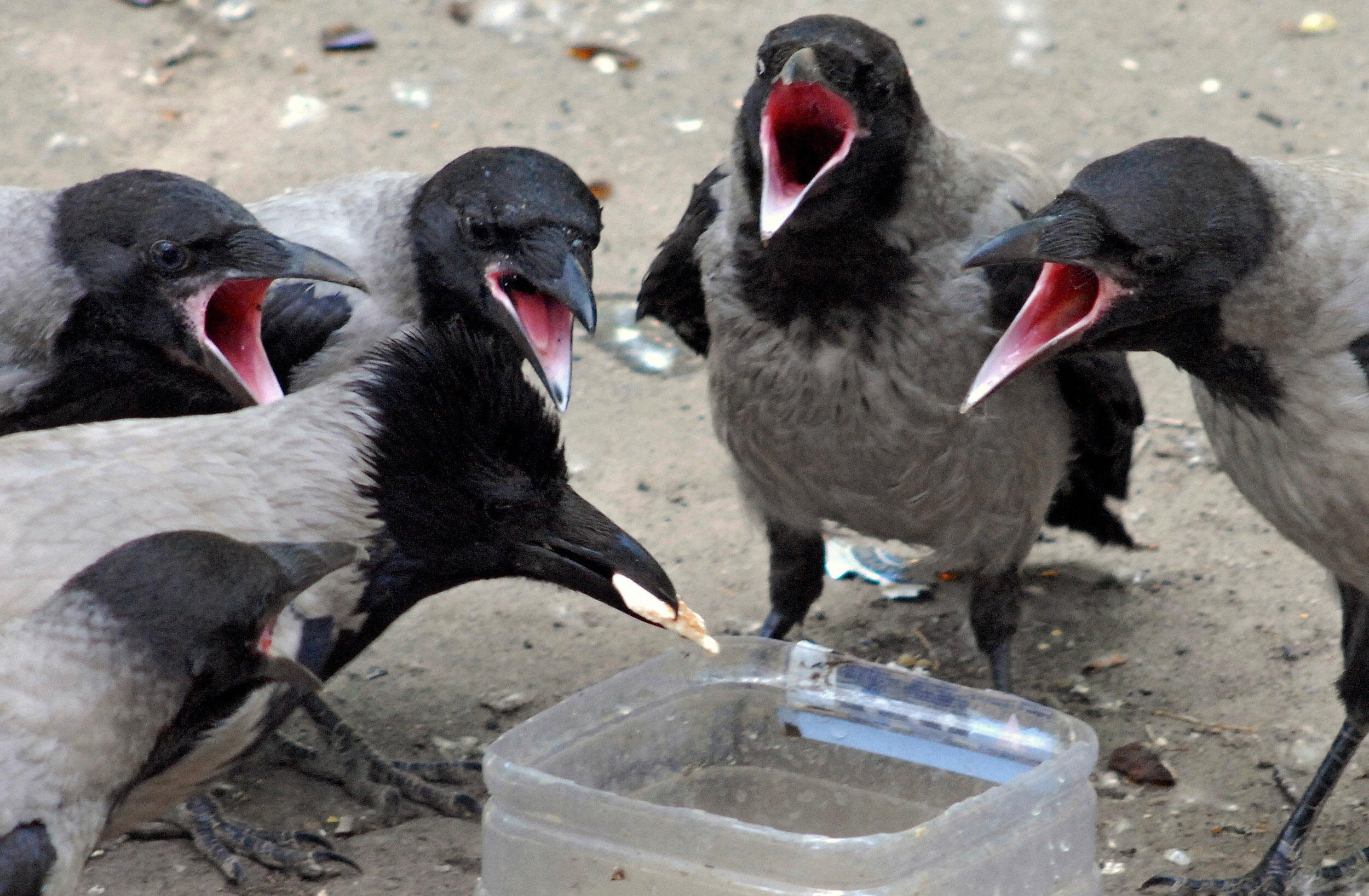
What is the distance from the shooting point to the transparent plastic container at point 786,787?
2.97 m

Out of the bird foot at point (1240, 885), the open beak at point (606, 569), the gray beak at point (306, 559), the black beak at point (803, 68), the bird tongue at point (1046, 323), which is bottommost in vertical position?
the bird foot at point (1240, 885)

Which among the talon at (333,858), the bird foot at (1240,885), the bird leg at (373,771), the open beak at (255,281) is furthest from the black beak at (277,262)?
the bird foot at (1240,885)

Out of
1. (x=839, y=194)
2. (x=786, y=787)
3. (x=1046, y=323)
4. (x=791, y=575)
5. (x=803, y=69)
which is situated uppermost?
(x=803, y=69)

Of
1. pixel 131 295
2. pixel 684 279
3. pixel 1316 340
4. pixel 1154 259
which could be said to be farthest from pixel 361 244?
pixel 1316 340

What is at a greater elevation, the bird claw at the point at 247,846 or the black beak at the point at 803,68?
the black beak at the point at 803,68

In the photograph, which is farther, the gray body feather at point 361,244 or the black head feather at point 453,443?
the gray body feather at point 361,244

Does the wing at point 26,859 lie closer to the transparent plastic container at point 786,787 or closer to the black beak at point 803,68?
the transparent plastic container at point 786,787

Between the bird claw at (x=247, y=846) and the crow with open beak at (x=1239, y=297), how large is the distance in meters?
1.77

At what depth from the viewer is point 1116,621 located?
192 inches

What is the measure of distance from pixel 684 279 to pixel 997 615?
1.18 m

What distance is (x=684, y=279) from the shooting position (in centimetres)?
429

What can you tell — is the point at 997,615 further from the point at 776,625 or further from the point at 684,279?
the point at 684,279

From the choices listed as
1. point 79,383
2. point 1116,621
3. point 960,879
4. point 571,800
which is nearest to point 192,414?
point 79,383

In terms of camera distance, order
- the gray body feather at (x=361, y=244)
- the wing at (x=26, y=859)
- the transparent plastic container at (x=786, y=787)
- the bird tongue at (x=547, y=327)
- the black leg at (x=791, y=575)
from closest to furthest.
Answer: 1. the wing at (x=26, y=859)
2. the transparent plastic container at (x=786, y=787)
3. the bird tongue at (x=547, y=327)
4. the gray body feather at (x=361, y=244)
5. the black leg at (x=791, y=575)
